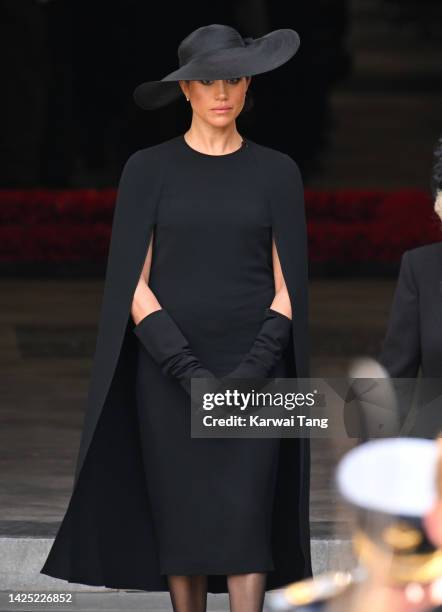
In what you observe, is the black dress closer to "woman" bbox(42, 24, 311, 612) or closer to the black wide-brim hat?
"woman" bbox(42, 24, 311, 612)

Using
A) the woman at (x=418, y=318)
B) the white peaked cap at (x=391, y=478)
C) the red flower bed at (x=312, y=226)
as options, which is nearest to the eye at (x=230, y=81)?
the woman at (x=418, y=318)

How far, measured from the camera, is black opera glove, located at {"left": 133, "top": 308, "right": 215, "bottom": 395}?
221 inches

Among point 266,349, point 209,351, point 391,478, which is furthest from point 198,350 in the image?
point 391,478

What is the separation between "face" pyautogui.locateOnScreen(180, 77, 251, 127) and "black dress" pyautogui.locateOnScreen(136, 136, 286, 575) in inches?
5.7

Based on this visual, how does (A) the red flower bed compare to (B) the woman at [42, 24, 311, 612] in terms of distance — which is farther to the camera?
(A) the red flower bed

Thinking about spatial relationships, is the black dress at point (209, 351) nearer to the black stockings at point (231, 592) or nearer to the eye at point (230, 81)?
the black stockings at point (231, 592)

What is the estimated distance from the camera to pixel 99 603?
283 inches

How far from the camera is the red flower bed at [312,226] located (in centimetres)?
1897

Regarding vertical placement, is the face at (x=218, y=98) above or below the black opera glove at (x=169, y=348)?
above

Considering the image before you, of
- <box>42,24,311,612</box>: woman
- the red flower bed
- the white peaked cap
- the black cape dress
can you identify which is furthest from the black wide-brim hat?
the red flower bed

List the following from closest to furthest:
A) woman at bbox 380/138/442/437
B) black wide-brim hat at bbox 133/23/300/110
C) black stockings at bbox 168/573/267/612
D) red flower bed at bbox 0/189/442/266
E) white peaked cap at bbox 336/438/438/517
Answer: white peaked cap at bbox 336/438/438/517
woman at bbox 380/138/442/437
black wide-brim hat at bbox 133/23/300/110
black stockings at bbox 168/573/267/612
red flower bed at bbox 0/189/442/266

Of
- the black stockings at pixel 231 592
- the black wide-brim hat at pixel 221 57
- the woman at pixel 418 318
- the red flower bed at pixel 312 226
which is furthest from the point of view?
the red flower bed at pixel 312 226

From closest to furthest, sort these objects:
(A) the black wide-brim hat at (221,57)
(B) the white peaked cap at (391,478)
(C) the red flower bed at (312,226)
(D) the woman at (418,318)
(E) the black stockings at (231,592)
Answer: (B) the white peaked cap at (391,478) < (D) the woman at (418,318) < (A) the black wide-brim hat at (221,57) < (E) the black stockings at (231,592) < (C) the red flower bed at (312,226)

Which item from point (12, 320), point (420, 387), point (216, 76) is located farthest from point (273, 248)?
point (12, 320)
